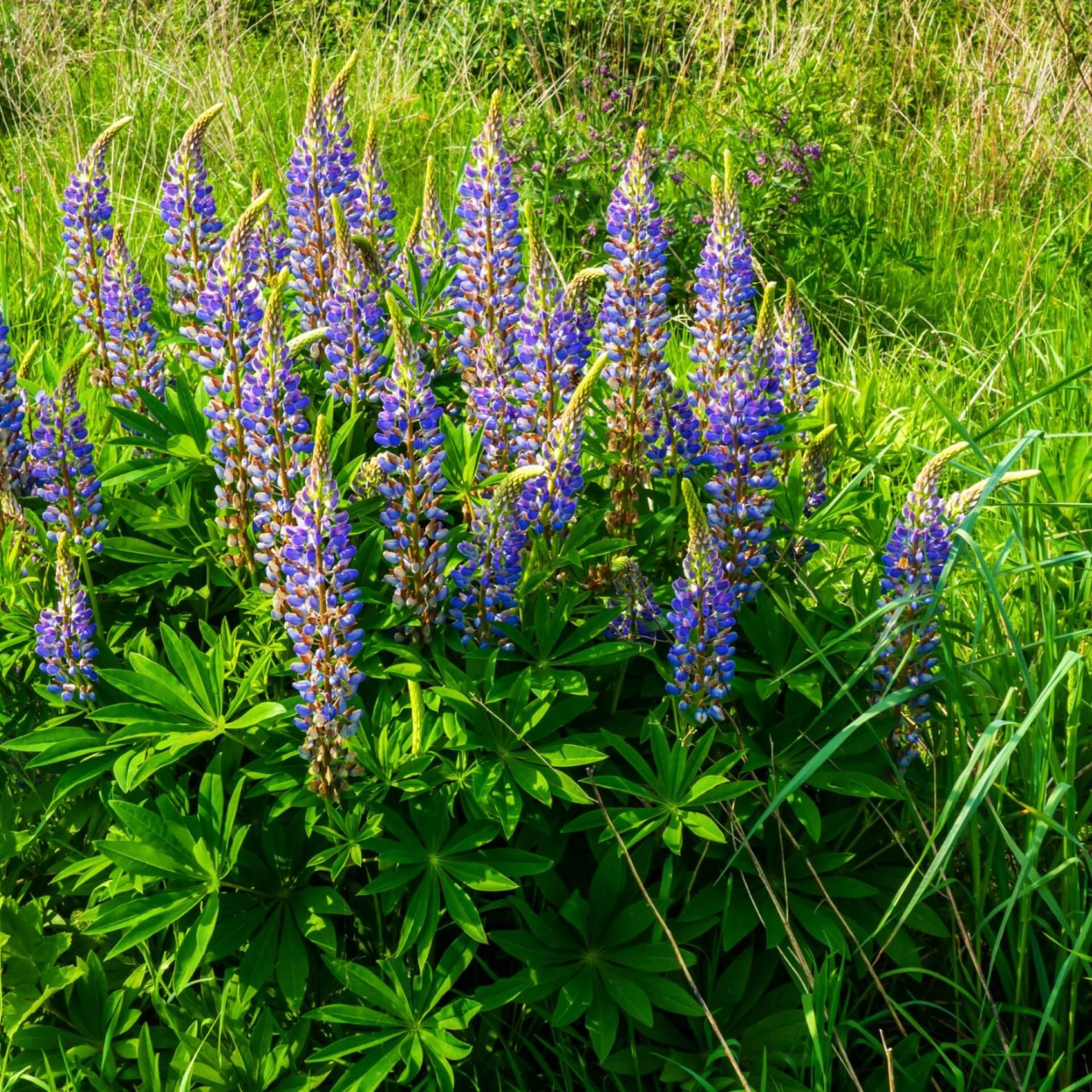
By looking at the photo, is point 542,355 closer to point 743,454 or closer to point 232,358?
point 743,454

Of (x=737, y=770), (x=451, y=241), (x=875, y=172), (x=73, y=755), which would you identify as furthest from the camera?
(x=875, y=172)

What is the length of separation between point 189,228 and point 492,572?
96 cm

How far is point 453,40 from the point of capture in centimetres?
785

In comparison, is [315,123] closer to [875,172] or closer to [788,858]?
[788,858]

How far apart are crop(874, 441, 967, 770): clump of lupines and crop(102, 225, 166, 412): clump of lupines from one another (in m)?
1.49

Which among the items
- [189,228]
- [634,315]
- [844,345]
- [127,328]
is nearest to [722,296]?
[634,315]

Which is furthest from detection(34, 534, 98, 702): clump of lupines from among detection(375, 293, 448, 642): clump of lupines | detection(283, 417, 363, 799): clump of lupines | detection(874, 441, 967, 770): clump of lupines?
detection(874, 441, 967, 770): clump of lupines

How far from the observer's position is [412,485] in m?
2.09

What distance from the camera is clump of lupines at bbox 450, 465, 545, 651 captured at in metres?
2.12

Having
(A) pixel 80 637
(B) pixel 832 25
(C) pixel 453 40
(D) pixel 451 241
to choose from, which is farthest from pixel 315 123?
(C) pixel 453 40

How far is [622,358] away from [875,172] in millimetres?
4515

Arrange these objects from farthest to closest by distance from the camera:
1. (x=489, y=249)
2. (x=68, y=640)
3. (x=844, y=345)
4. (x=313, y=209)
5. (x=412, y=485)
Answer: (x=844, y=345)
(x=313, y=209)
(x=489, y=249)
(x=68, y=640)
(x=412, y=485)

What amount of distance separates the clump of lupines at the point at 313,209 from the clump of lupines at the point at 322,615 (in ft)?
2.08

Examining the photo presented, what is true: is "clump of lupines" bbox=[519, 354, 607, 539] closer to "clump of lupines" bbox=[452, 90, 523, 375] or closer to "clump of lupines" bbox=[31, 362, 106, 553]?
"clump of lupines" bbox=[452, 90, 523, 375]
